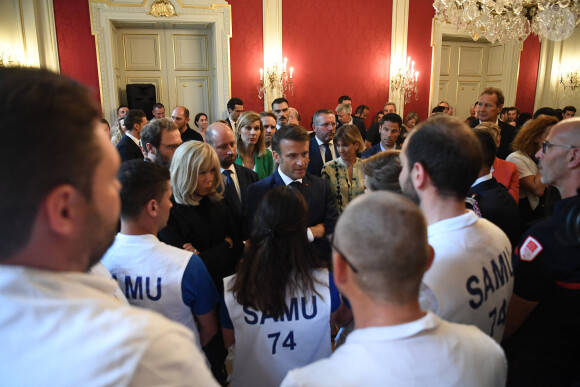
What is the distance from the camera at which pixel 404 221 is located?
0.88m

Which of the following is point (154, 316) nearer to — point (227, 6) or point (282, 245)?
point (282, 245)

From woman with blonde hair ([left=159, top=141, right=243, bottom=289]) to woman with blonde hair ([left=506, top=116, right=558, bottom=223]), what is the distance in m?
2.63

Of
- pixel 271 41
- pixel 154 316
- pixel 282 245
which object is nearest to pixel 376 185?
pixel 282 245

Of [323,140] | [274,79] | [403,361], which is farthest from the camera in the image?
[274,79]

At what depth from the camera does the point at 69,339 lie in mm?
556

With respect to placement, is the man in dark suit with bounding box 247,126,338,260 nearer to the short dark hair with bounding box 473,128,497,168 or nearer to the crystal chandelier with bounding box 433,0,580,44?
the short dark hair with bounding box 473,128,497,168

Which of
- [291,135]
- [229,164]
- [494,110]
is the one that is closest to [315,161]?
[229,164]

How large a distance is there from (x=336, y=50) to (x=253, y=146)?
5.66 metres

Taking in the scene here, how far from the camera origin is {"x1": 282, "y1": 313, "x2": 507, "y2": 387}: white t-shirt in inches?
32.6

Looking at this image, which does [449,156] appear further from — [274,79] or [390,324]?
[274,79]

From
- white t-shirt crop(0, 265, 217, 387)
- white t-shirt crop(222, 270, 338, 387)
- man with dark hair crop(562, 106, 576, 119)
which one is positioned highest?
man with dark hair crop(562, 106, 576, 119)

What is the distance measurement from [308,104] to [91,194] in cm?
828

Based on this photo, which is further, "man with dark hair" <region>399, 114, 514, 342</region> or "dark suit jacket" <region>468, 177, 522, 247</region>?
"dark suit jacket" <region>468, 177, 522, 247</region>

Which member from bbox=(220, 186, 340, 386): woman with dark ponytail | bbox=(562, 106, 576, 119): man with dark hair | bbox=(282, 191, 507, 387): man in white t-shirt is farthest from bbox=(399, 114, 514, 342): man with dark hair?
bbox=(562, 106, 576, 119): man with dark hair
